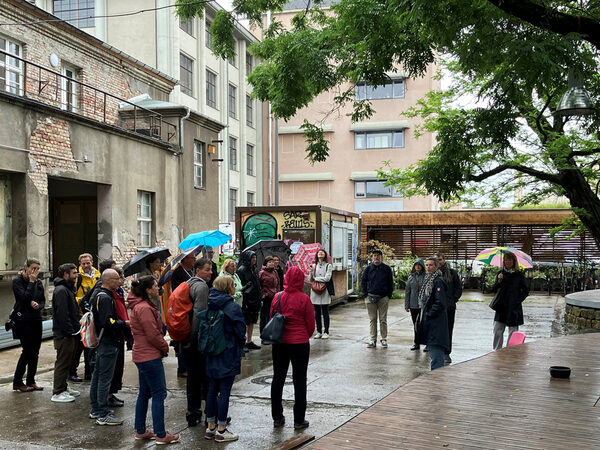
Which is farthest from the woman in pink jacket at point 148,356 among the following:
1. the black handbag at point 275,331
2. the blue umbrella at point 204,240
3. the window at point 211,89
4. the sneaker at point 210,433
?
the window at point 211,89

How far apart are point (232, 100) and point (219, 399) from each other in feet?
109

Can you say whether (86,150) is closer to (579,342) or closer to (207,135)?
(207,135)

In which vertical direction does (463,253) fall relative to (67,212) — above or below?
below

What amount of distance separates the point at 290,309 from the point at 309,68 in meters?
4.91

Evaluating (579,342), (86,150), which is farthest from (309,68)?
(86,150)

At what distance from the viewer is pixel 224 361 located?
616 cm

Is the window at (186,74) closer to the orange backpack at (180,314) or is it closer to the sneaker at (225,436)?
the orange backpack at (180,314)

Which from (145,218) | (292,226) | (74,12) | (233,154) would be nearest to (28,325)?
(145,218)

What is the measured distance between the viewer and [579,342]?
8586mm

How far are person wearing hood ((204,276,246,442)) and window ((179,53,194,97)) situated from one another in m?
26.5

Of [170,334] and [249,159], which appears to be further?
[249,159]

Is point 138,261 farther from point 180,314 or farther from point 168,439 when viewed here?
point 168,439

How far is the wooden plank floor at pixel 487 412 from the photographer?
431 centimetres

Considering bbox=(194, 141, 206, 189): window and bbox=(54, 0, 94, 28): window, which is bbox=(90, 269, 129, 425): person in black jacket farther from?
bbox=(54, 0, 94, 28): window
